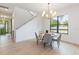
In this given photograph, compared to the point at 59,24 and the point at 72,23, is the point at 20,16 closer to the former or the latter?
the point at 59,24

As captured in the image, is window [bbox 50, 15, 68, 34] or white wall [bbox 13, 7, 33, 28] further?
white wall [bbox 13, 7, 33, 28]

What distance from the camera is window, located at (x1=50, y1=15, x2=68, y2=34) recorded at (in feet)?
12.2

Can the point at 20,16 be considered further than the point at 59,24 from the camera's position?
Yes

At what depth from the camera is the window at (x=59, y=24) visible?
12.2ft

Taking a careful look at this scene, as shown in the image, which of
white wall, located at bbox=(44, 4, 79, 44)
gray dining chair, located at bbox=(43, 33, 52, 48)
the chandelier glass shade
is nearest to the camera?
the chandelier glass shade

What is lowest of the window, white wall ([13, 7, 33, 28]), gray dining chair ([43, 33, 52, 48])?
gray dining chair ([43, 33, 52, 48])

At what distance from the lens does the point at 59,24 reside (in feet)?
12.1

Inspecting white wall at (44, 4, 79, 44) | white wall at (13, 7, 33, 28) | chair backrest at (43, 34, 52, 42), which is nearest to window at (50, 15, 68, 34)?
white wall at (44, 4, 79, 44)

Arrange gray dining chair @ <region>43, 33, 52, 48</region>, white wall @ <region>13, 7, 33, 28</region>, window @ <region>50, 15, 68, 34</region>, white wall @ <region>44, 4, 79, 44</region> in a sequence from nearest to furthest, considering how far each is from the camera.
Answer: window @ <region>50, 15, 68, 34</region> → white wall @ <region>44, 4, 79, 44</region> → gray dining chair @ <region>43, 33, 52, 48</region> → white wall @ <region>13, 7, 33, 28</region>

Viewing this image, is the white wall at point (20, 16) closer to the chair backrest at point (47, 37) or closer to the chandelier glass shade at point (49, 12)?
the chandelier glass shade at point (49, 12)

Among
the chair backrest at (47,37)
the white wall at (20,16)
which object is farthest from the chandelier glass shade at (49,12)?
the chair backrest at (47,37)

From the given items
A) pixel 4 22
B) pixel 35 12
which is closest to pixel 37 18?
pixel 35 12

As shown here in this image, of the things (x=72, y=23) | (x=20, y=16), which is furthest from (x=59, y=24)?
(x=20, y=16)

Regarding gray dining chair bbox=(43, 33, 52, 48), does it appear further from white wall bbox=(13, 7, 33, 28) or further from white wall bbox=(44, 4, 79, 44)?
white wall bbox=(13, 7, 33, 28)
